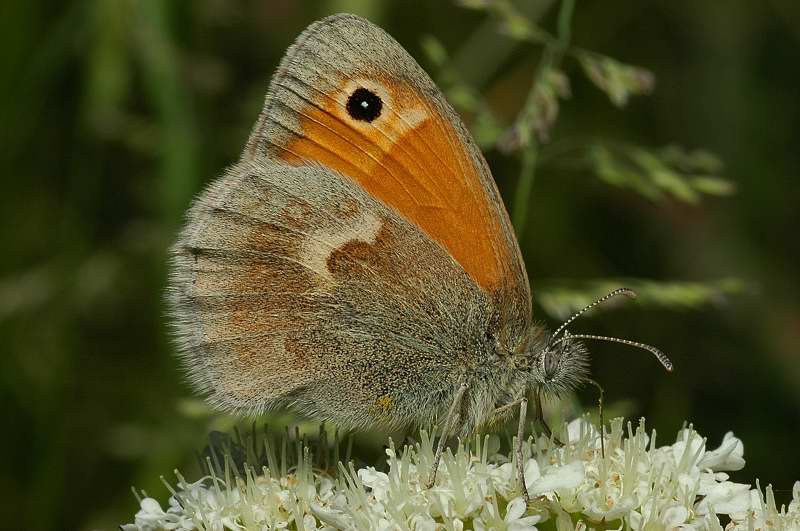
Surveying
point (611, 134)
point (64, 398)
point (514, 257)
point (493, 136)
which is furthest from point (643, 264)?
point (64, 398)

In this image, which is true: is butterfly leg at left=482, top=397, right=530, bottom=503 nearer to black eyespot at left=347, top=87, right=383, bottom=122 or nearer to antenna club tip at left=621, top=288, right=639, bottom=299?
antenna club tip at left=621, top=288, right=639, bottom=299

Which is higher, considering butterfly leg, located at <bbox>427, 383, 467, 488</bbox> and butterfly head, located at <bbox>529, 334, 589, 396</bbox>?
butterfly head, located at <bbox>529, 334, 589, 396</bbox>

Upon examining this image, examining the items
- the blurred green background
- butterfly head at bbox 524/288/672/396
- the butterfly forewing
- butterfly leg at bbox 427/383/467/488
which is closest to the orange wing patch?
the butterfly forewing

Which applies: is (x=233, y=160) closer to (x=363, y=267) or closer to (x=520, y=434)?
(x=363, y=267)

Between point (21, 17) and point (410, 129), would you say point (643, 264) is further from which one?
point (21, 17)

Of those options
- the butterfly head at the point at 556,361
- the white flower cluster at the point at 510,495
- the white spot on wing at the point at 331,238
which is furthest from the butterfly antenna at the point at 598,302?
the white spot on wing at the point at 331,238

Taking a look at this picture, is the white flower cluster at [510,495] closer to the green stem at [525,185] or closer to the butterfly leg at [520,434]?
the butterfly leg at [520,434]
